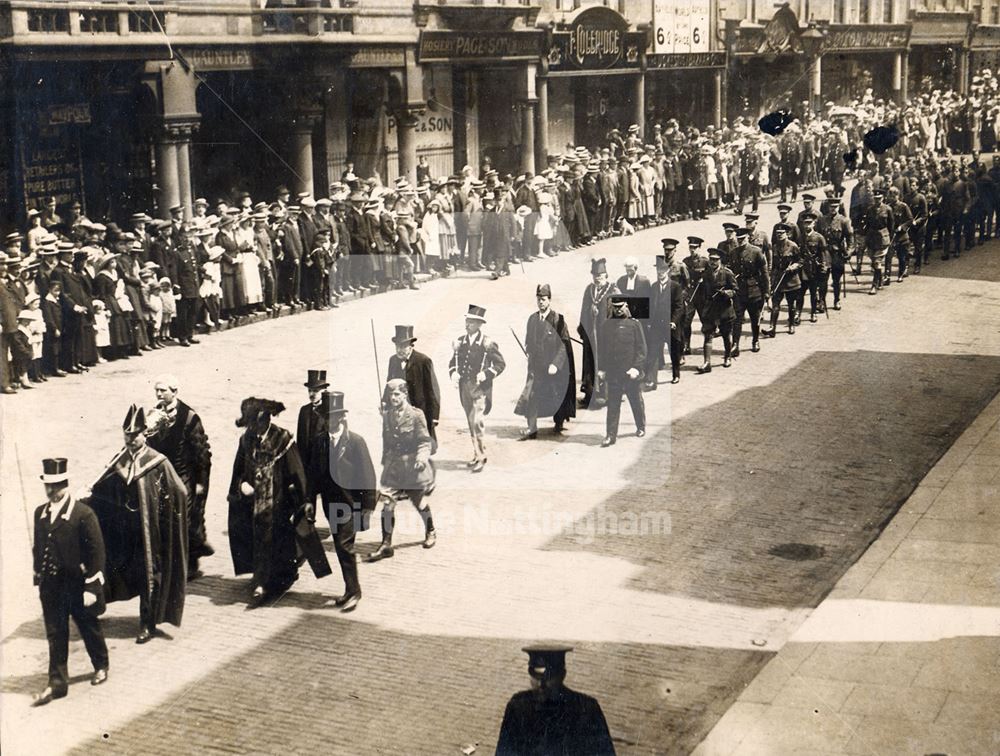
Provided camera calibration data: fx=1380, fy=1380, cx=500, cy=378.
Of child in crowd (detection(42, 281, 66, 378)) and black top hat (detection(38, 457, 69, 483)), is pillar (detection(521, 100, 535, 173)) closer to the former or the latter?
child in crowd (detection(42, 281, 66, 378))

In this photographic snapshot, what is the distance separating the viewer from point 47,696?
8.38 meters

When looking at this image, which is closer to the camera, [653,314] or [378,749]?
[378,749]

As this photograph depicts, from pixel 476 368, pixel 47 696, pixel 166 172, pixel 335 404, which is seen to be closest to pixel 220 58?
pixel 166 172

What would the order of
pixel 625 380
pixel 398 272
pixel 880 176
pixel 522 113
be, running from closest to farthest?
pixel 625 380 < pixel 398 272 < pixel 880 176 < pixel 522 113

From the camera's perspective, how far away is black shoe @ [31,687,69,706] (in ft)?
27.4

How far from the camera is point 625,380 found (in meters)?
13.7

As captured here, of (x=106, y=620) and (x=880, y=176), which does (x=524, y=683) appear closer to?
(x=106, y=620)

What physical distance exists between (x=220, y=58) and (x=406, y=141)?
20.4 ft

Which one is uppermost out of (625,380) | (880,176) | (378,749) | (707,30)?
(707,30)

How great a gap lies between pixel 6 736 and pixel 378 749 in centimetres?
219

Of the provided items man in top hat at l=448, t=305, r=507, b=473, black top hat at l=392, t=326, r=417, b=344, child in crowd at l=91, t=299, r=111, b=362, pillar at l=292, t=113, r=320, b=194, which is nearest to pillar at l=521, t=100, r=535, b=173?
pillar at l=292, t=113, r=320, b=194

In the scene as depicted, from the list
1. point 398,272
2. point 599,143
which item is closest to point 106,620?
point 398,272

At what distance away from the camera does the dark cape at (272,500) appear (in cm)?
977

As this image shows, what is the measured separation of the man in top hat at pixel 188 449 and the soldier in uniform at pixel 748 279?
9044 mm
